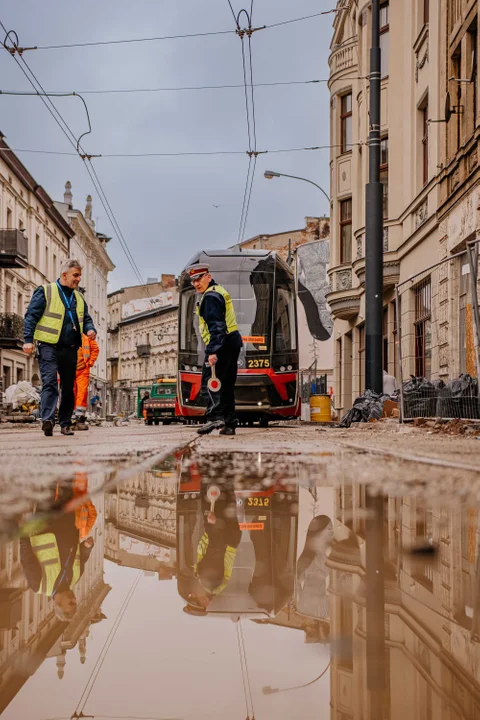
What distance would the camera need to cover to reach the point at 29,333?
899 centimetres

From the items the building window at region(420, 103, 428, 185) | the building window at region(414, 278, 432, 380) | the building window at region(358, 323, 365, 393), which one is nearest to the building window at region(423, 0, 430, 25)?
the building window at region(420, 103, 428, 185)

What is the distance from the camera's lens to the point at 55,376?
9016 millimetres

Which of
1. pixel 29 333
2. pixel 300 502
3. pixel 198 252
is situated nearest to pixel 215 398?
pixel 29 333

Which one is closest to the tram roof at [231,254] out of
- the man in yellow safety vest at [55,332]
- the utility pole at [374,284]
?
the utility pole at [374,284]

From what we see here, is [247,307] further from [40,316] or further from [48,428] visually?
[48,428]

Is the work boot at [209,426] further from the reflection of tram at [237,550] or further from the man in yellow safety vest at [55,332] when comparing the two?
the reflection of tram at [237,550]

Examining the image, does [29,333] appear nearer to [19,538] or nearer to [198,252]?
[19,538]

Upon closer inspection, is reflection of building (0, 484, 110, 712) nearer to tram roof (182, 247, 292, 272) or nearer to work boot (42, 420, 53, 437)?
work boot (42, 420, 53, 437)

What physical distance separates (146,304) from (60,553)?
95.4 metres

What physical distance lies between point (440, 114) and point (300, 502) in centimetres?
1583

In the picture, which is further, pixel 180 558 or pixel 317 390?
pixel 317 390

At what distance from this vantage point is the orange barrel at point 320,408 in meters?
28.5

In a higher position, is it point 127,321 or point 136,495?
point 127,321

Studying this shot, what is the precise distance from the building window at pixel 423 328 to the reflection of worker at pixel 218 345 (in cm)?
275
